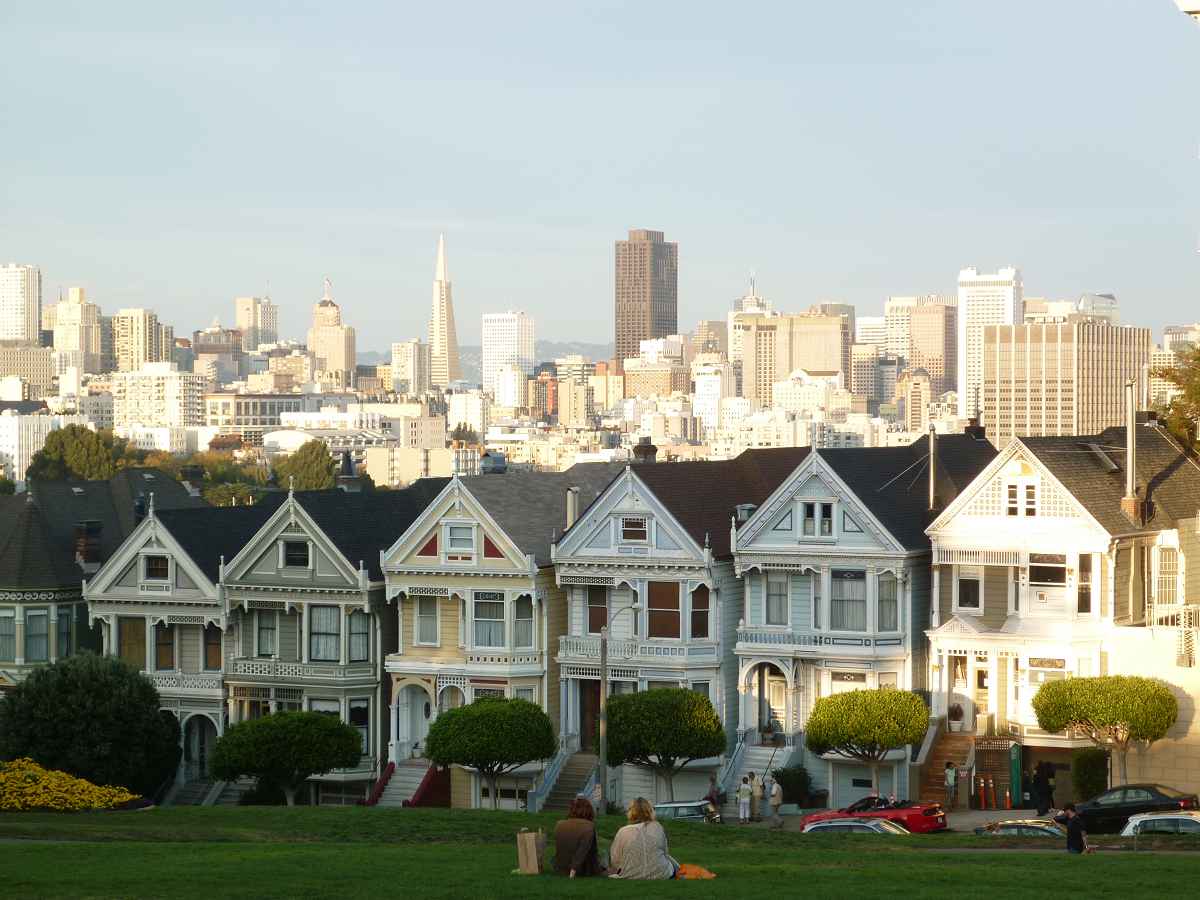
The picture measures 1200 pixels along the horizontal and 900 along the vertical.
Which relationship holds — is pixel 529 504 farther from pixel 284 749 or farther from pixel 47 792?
pixel 47 792

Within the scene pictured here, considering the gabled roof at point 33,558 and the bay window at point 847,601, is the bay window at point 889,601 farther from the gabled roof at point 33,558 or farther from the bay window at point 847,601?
the gabled roof at point 33,558

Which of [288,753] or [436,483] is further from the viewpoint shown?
[436,483]

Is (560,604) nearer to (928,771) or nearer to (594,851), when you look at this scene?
(928,771)

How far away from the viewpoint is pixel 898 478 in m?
55.7

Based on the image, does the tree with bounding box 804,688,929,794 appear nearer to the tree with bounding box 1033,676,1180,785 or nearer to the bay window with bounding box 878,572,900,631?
the bay window with bounding box 878,572,900,631

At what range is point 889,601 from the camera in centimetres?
5359

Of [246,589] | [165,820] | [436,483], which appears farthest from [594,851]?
[436,483]

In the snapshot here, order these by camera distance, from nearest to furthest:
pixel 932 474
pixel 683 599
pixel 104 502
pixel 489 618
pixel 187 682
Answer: pixel 932 474 < pixel 683 599 < pixel 489 618 < pixel 187 682 < pixel 104 502

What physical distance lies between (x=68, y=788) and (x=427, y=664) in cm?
906

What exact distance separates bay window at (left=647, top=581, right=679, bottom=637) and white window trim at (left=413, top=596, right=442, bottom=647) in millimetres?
5504

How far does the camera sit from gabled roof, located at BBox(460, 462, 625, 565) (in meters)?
57.7

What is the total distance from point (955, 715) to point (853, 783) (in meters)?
2.73

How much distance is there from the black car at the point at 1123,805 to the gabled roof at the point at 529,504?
51.1 feet

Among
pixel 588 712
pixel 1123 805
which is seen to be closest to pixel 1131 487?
pixel 1123 805
